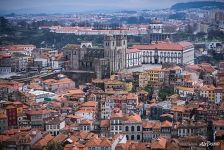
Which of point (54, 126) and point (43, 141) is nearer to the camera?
point (43, 141)

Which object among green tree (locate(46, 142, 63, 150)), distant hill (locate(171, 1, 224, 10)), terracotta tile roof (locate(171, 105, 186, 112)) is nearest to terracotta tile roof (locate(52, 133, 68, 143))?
green tree (locate(46, 142, 63, 150))

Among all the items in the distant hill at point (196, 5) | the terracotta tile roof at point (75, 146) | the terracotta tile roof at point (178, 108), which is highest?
the distant hill at point (196, 5)

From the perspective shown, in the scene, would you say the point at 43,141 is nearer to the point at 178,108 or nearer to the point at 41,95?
the point at 178,108

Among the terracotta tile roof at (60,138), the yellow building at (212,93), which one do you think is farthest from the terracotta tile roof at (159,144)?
the yellow building at (212,93)

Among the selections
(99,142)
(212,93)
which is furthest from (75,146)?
(212,93)

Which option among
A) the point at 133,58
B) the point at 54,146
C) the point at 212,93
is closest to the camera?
the point at 54,146

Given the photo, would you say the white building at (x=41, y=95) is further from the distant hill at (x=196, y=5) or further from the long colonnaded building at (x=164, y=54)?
the distant hill at (x=196, y=5)

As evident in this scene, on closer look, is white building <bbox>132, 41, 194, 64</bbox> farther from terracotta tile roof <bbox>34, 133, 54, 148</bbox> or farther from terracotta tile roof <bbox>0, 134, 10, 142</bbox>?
terracotta tile roof <bbox>0, 134, 10, 142</bbox>

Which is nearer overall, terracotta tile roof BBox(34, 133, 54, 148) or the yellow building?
terracotta tile roof BBox(34, 133, 54, 148)
